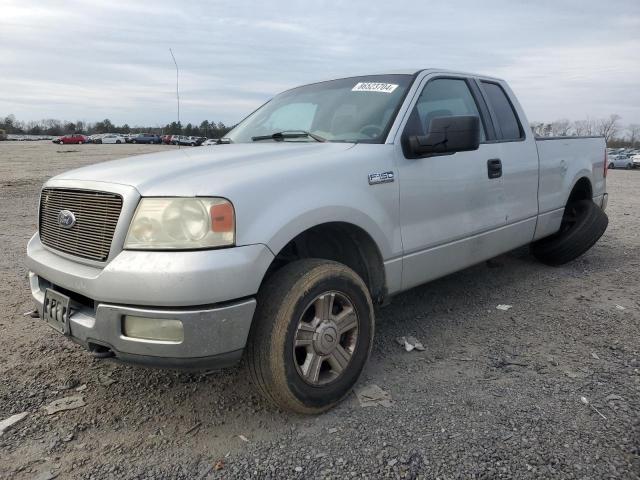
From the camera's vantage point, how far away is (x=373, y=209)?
2.92 metres

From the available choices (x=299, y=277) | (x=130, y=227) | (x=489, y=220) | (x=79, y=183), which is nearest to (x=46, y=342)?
(x=79, y=183)

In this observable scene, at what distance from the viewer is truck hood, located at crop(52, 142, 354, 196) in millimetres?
2361

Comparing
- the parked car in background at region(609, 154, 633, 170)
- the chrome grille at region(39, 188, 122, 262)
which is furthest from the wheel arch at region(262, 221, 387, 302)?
the parked car in background at region(609, 154, 633, 170)

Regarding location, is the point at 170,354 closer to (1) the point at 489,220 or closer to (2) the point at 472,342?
(2) the point at 472,342

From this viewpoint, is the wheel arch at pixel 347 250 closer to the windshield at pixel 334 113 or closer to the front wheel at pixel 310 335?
the front wheel at pixel 310 335

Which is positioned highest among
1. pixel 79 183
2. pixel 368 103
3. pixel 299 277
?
pixel 368 103

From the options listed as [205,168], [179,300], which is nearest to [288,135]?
[205,168]

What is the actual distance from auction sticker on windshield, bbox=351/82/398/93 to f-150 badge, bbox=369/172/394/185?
2.47 ft

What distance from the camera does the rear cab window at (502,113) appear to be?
4.23 meters

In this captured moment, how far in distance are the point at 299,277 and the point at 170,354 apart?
68cm

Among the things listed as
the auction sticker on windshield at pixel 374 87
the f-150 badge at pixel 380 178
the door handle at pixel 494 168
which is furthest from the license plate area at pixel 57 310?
the door handle at pixel 494 168

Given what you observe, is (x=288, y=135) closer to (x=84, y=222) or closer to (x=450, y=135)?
(x=450, y=135)

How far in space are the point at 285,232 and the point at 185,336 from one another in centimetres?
64

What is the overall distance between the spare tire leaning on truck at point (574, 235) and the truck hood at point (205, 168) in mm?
3187
